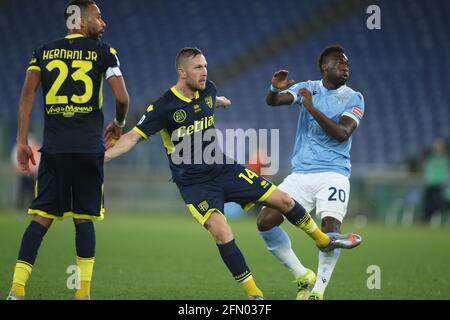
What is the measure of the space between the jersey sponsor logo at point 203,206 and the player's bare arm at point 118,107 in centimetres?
85

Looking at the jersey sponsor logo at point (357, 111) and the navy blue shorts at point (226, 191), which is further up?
the jersey sponsor logo at point (357, 111)

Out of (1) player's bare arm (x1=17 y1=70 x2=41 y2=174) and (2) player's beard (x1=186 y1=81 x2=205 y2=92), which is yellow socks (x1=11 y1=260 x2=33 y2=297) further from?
(2) player's beard (x1=186 y1=81 x2=205 y2=92)

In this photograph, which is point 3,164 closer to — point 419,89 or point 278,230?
point 419,89

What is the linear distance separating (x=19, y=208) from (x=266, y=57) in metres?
9.23

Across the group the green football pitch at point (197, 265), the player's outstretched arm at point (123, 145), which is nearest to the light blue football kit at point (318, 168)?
the green football pitch at point (197, 265)

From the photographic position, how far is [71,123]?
5.86 m

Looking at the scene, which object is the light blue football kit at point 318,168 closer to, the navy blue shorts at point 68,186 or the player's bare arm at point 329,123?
the player's bare arm at point 329,123

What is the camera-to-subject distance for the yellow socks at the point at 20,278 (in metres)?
5.80

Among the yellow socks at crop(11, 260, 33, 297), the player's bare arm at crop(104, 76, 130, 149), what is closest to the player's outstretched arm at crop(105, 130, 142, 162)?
the player's bare arm at crop(104, 76, 130, 149)

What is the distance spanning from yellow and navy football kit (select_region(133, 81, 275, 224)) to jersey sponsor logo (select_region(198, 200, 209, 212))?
0.19 ft

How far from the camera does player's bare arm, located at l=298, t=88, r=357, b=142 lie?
6694 mm

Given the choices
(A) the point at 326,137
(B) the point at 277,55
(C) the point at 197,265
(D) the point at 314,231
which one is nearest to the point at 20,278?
(D) the point at 314,231

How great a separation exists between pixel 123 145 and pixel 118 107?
16.8 inches
